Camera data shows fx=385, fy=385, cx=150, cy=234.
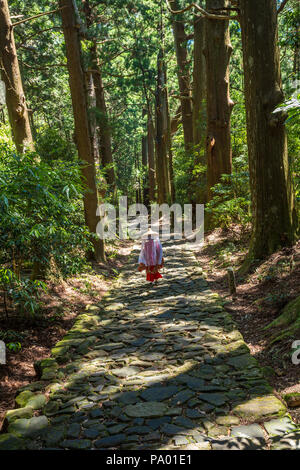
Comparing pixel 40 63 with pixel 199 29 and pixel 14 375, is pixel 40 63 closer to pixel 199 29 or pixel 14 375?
pixel 199 29

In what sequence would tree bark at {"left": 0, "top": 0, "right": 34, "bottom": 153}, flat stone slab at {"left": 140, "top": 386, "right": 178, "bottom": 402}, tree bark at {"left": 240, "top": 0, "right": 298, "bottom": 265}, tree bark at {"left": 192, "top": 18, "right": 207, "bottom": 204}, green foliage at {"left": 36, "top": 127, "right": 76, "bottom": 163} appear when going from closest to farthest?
flat stone slab at {"left": 140, "top": 386, "right": 178, "bottom": 402} < tree bark at {"left": 240, "top": 0, "right": 298, "bottom": 265} < tree bark at {"left": 0, "top": 0, "right": 34, "bottom": 153} < green foliage at {"left": 36, "top": 127, "right": 76, "bottom": 163} < tree bark at {"left": 192, "top": 18, "right": 207, "bottom": 204}

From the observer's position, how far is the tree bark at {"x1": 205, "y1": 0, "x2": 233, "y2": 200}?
12852 mm

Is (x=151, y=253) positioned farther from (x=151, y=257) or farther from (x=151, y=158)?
(x=151, y=158)

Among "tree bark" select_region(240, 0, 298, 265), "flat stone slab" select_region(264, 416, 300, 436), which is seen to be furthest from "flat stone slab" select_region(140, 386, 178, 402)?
"tree bark" select_region(240, 0, 298, 265)

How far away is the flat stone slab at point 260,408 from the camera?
144 inches

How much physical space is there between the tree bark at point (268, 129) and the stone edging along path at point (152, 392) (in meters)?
2.15

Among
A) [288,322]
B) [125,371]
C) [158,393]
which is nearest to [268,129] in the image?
[288,322]

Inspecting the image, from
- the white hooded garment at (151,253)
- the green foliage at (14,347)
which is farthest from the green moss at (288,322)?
the white hooded garment at (151,253)

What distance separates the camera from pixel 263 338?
5512mm

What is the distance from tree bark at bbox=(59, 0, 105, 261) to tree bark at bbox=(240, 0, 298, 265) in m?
4.85

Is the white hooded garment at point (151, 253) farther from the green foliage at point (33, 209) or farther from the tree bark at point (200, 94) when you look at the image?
the tree bark at point (200, 94)

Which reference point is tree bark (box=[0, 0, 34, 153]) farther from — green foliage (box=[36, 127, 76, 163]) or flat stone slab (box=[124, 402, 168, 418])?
flat stone slab (box=[124, 402, 168, 418])
